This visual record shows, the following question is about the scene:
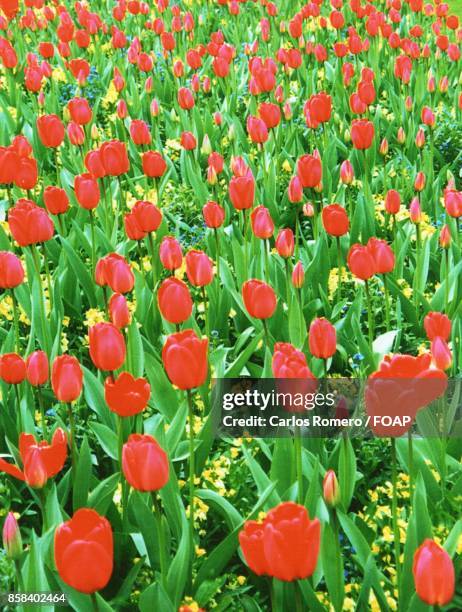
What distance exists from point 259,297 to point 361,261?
1.46 feet

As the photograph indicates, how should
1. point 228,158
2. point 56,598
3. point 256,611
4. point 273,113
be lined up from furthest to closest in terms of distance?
point 228,158
point 273,113
point 256,611
point 56,598

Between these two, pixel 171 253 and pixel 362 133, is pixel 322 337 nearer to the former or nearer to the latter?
pixel 171 253

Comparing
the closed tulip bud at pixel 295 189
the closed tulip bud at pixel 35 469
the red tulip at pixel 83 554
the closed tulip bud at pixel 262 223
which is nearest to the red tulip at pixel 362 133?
the closed tulip bud at pixel 295 189

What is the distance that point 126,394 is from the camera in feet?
6.66

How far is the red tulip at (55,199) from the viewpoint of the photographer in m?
3.33

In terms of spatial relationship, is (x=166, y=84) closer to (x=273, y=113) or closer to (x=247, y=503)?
(x=273, y=113)

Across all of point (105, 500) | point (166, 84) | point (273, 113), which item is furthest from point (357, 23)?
point (105, 500)

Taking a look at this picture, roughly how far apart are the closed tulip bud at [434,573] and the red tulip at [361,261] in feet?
4.52

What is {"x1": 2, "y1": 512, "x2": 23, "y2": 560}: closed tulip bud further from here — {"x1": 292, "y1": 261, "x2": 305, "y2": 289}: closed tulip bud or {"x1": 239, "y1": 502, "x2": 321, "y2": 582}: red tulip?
{"x1": 292, "y1": 261, "x2": 305, "y2": 289}: closed tulip bud

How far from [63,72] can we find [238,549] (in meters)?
5.39

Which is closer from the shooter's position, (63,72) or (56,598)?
(56,598)

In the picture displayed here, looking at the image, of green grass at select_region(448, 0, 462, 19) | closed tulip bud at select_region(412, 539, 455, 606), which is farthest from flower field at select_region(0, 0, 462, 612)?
green grass at select_region(448, 0, 462, 19)

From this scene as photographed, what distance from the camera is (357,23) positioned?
25.2 feet

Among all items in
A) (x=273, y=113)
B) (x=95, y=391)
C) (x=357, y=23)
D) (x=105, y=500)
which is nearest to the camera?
(x=105, y=500)
